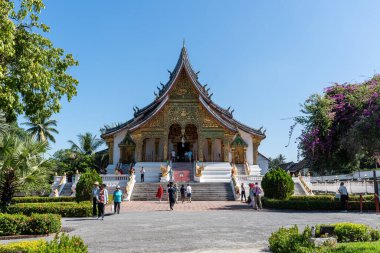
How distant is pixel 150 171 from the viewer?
30859 mm

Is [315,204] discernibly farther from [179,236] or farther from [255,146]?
[255,146]

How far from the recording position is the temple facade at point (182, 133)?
34.2 metres

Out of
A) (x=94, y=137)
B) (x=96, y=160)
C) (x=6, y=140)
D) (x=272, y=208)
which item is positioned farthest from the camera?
(x=94, y=137)

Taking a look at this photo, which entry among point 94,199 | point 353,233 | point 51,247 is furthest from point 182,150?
point 51,247

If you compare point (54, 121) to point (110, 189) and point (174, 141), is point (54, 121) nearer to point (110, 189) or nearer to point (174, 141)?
point (174, 141)

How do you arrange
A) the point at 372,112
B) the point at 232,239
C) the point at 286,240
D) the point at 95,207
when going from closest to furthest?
the point at 286,240, the point at 232,239, the point at 372,112, the point at 95,207

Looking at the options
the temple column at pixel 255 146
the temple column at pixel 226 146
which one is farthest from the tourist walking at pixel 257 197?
the temple column at pixel 255 146

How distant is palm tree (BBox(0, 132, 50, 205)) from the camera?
43.0ft

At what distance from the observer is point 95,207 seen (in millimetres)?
15516

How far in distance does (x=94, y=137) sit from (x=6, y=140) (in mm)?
39054

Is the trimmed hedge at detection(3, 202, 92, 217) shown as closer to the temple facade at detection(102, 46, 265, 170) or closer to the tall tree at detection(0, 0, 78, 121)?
the tall tree at detection(0, 0, 78, 121)

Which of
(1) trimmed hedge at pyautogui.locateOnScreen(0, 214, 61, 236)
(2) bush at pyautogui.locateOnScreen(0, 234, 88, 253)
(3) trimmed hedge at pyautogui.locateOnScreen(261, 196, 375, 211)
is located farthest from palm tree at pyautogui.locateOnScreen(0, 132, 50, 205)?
(3) trimmed hedge at pyautogui.locateOnScreen(261, 196, 375, 211)

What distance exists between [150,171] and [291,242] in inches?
979

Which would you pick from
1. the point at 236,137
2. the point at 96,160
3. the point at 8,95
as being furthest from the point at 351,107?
the point at 96,160
